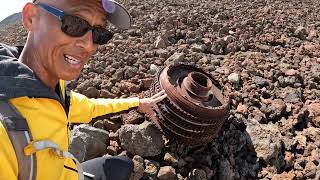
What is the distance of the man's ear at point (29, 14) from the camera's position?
7.33ft

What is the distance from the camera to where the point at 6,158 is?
185 cm

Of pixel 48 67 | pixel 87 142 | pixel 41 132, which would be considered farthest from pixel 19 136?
pixel 87 142

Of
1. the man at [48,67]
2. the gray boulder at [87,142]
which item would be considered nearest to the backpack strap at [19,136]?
the man at [48,67]

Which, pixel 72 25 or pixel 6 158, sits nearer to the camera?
pixel 6 158

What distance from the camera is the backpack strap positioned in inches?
74.0

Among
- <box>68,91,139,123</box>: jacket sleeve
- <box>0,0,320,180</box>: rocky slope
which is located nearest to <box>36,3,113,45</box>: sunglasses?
<box>68,91,139,123</box>: jacket sleeve

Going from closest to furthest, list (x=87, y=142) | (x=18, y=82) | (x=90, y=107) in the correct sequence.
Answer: (x=18, y=82) < (x=90, y=107) < (x=87, y=142)

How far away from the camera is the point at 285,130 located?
4.86 meters

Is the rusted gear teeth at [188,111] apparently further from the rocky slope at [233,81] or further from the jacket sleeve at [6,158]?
the jacket sleeve at [6,158]

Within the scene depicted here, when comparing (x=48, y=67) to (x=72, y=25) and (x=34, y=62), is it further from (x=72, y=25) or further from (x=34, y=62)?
(x=72, y=25)

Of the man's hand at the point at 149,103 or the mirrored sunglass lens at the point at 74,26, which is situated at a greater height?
the mirrored sunglass lens at the point at 74,26

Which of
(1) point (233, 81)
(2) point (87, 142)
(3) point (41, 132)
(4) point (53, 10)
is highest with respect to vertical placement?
(4) point (53, 10)

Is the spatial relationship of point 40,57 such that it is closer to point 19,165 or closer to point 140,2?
point 19,165

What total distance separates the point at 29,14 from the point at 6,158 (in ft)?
2.57
